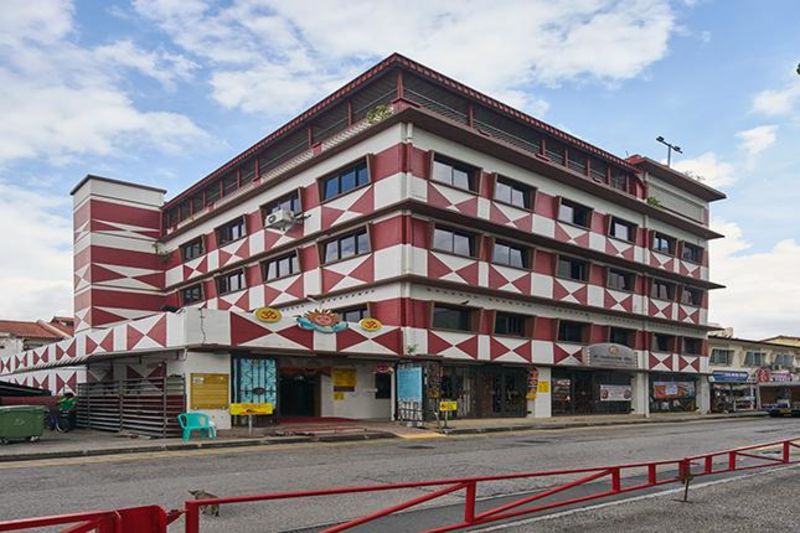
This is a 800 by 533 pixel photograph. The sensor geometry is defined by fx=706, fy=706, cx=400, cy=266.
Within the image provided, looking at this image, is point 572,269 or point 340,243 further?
point 572,269

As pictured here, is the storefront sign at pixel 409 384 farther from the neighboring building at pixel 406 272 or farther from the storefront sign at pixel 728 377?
the storefront sign at pixel 728 377

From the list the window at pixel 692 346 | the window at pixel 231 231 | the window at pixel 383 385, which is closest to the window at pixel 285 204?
the window at pixel 231 231

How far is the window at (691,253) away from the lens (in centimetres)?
4466

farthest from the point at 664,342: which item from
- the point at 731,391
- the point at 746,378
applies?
the point at 746,378

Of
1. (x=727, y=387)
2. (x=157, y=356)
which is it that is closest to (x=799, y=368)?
(x=727, y=387)

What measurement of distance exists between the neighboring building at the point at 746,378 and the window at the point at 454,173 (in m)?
25.8

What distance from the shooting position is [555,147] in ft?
118

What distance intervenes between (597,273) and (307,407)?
56.5 feet

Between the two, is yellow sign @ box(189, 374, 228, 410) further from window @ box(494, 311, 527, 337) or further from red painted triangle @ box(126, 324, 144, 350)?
window @ box(494, 311, 527, 337)

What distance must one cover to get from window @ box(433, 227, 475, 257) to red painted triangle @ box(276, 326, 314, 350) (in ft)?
22.1

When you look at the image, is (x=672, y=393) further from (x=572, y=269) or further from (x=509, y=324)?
(x=509, y=324)

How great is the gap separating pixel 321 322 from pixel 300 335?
97 centimetres

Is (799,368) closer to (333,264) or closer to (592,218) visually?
(592,218)

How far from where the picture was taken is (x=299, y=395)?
29188 millimetres
